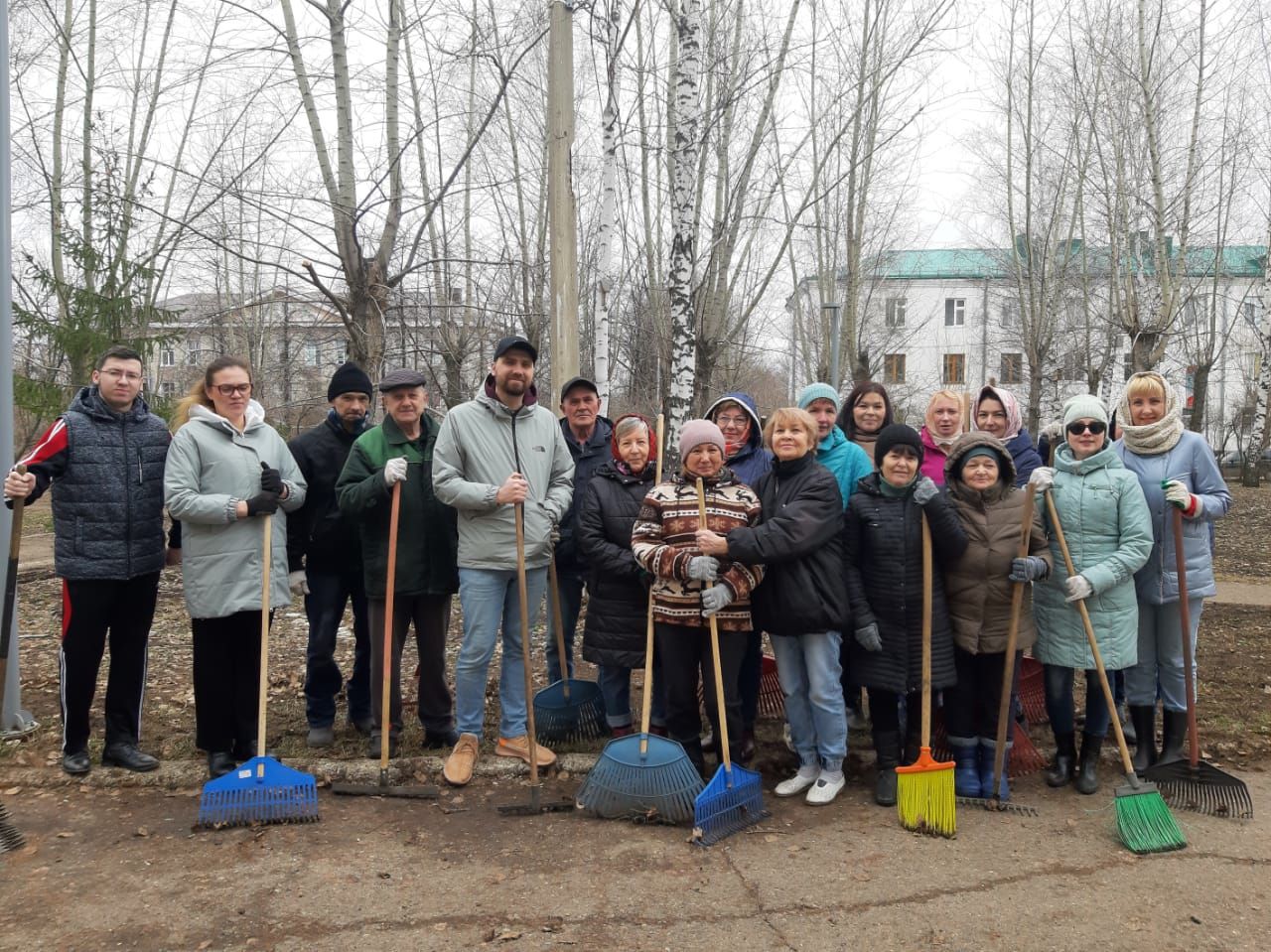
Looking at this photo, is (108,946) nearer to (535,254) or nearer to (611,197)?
(611,197)

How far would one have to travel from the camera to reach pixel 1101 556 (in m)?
4.16

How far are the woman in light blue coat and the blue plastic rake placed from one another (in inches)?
156

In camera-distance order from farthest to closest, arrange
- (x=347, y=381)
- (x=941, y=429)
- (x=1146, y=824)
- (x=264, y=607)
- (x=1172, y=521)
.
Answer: (x=347, y=381) → (x=941, y=429) → (x=1172, y=521) → (x=264, y=607) → (x=1146, y=824)

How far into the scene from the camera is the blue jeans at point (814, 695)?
13.5 ft

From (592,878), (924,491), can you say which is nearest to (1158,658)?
(924,491)

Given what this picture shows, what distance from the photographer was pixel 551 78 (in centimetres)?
639

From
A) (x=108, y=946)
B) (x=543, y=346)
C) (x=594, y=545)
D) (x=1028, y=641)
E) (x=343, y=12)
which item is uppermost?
(x=343, y=12)

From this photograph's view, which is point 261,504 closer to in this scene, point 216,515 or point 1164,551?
point 216,515

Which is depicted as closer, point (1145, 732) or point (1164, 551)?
point (1164, 551)

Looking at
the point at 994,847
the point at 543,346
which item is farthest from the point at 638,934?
the point at 543,346

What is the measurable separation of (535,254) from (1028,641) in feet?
50.9

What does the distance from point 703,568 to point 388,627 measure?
64.4 inches

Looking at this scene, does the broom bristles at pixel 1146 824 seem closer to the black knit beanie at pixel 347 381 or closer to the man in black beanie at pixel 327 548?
the man in black beanie at pixel 327 548

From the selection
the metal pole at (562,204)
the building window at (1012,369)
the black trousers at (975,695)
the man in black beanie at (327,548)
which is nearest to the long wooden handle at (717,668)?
the black trousers at (975,695)
